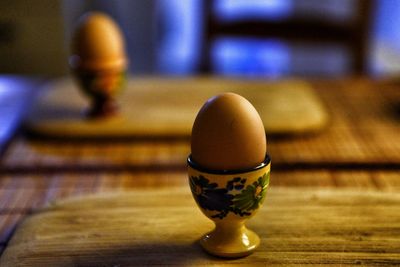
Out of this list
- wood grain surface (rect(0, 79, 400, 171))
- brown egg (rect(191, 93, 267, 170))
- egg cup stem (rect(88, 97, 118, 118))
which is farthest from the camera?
egg cup stem (rect(88, 97, 118, 118))

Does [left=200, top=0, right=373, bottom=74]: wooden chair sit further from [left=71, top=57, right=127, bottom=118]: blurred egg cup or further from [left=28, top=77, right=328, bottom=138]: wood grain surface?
[left=71, top=57, right=127, bottom=118]: blurred egg cup

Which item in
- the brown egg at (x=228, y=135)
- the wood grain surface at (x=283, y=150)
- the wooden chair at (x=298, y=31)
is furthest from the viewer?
the wooden chair at (x=298, y=31)

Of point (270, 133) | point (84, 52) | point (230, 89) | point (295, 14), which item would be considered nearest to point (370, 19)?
point (295, 14)

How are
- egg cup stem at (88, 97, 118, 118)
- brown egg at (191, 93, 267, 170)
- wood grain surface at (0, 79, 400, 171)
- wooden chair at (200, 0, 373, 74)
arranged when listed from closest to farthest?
1. brown egg at (191, 93, 267, 170)
2. wood grain surface at (0, 79, 400, 171)
3. egg cup stem at (88, 97, 118, 118)
4. wooden chair at (200, 0, 373, 74)

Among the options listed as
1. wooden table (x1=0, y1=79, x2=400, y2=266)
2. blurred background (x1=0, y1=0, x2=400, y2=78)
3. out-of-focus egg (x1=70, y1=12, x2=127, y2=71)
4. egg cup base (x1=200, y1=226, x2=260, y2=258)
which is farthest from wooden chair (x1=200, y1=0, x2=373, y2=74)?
egg cup base (x1=200, y1=226, x2=260, y2=258)

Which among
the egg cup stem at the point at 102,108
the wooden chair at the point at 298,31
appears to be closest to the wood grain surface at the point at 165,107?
the egg cup stem at the point at 102,108

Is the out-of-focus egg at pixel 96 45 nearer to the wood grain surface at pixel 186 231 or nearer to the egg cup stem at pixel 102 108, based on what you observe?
the egg cup stem at pixel 102 108

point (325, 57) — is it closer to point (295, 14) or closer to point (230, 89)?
point (295, 14)
